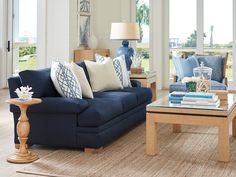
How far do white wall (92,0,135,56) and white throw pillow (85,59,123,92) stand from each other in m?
3.74

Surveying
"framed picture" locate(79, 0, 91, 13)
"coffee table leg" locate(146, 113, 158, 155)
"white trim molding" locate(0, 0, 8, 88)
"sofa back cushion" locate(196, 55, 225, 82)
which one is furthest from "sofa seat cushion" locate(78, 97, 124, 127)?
"white trim molding" locate(0, 0, 8, 88)

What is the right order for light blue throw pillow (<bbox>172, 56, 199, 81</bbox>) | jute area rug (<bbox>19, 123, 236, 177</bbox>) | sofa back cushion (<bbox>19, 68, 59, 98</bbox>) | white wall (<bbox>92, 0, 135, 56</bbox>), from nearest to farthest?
1. jute area rug (<bbox>19, 123, 236, 177</bbox>)
2. sofa back cushion (<bbox>19, 68, 59, 98</bbox>)
3. light blue throw pillow (<bbox>172, 56, 199, 81</bbox>)
4. white wall (<bbox>92, 0, 135, 56</bbox>)

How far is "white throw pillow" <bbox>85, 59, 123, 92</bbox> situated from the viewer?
5102 millimetres

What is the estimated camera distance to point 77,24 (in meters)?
8.18

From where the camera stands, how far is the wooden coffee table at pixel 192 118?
143 inches

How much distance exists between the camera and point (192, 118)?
3.76 meters

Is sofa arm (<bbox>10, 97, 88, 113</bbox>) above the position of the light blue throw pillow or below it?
below

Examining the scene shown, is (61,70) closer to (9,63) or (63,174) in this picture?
(63,174)

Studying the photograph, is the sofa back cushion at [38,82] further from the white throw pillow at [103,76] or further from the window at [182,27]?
the window at [182,27]

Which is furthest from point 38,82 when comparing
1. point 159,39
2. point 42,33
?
point 159,39

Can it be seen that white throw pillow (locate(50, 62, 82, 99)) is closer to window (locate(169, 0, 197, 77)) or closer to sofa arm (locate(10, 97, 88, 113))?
sofa arm (locate(10, 97, 88, 113))

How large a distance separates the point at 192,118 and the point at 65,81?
132 cm

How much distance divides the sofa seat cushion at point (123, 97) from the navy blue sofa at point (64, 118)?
0.25 meters

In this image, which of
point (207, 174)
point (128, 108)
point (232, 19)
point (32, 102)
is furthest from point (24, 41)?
point (207, 174)
